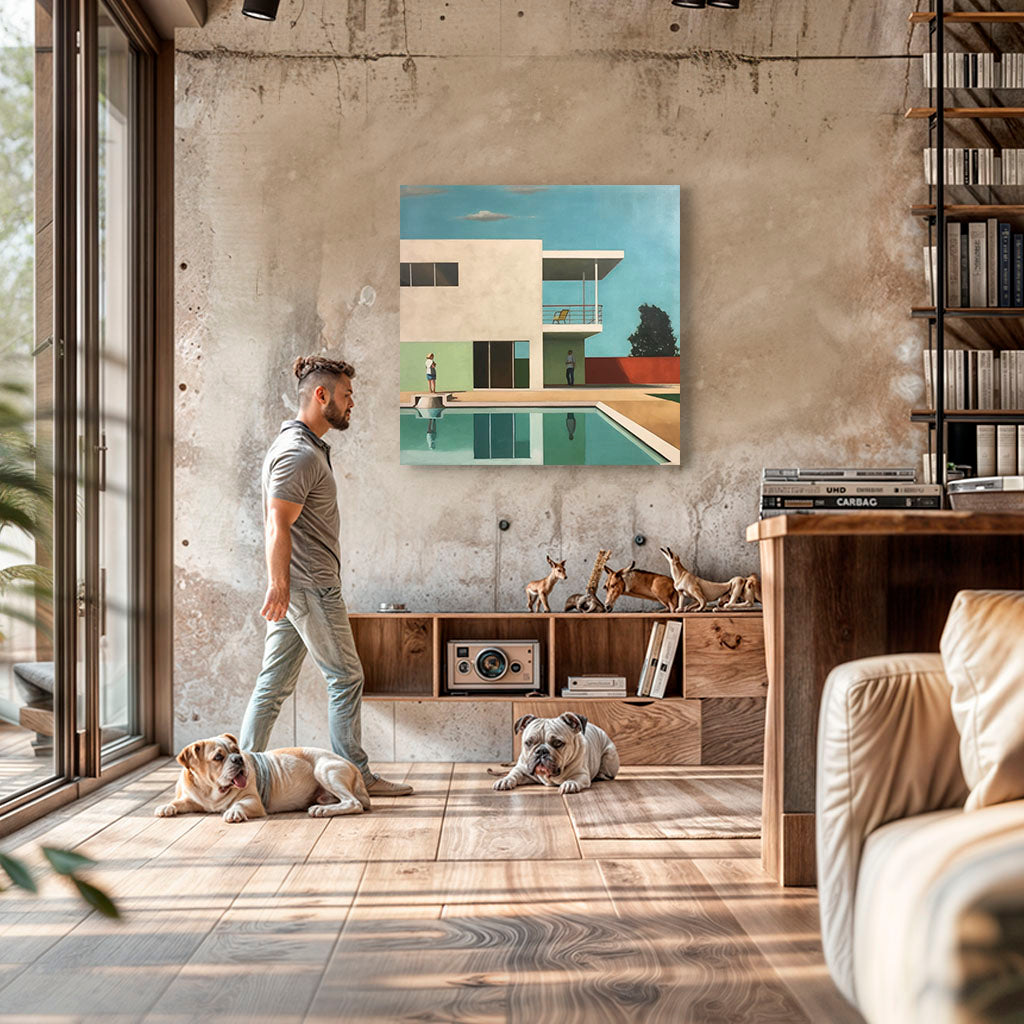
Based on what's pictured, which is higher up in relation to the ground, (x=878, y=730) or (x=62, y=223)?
(x=62, y=223)

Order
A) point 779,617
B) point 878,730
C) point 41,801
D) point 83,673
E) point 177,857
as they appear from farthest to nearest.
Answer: point 83,673, point 41,801, point 177,857, point 779,617, point 878,730

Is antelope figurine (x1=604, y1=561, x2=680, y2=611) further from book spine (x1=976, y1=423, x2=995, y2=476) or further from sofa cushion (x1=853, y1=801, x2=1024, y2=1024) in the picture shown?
sofa cushion (x1=853, y1=801, x2=1024, y2=1024)

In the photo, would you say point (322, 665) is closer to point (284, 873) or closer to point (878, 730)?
point (284, 873)

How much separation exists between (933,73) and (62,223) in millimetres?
3757

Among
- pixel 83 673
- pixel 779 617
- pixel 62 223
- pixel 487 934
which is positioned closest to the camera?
pixel 487 934

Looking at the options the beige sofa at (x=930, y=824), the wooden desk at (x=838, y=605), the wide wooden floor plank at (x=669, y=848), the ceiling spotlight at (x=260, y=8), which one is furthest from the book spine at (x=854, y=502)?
the ceiling spotlight at (x=260, y=8)

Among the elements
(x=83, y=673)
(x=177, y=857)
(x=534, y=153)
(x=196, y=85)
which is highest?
(x=196, y=85)

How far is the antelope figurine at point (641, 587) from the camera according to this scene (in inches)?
181

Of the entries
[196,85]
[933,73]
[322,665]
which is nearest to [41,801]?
[322,665]

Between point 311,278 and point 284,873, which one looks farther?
point 311,278

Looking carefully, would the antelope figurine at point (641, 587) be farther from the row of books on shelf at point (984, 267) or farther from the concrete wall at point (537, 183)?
the row of books on shelf at point (984, 267)

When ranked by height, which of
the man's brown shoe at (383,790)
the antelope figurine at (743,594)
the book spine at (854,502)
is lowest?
the man's brown shoe at (383,790)

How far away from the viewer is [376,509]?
4.88m

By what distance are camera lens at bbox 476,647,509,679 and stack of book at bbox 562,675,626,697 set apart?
0.97 feet
